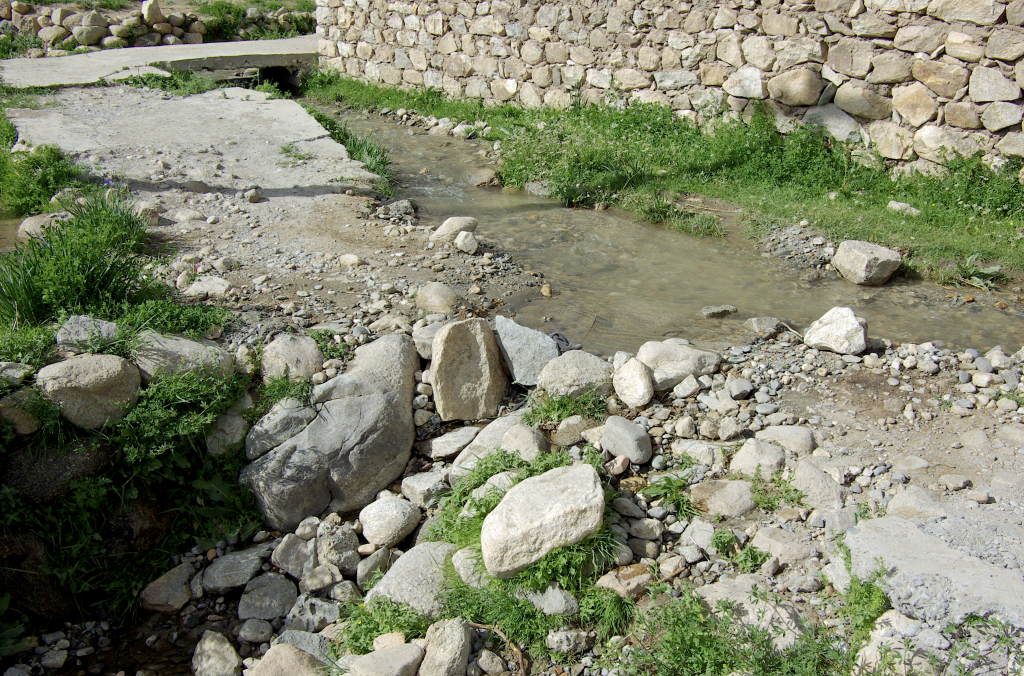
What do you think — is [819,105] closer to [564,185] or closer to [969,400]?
[564,185]

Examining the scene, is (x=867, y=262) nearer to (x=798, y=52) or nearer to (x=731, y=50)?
(x=798, y=52)

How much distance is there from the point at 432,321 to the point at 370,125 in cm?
592

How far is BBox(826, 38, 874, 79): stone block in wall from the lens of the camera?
22.1 feet

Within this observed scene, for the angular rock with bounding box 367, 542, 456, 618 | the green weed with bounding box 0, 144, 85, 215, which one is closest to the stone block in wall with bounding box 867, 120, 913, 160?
the angular rock with bounding box 367, 542, 456, 618

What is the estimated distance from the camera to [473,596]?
317 centimetres

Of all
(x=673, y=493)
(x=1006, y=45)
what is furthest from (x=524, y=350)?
(x=1006, y=45)

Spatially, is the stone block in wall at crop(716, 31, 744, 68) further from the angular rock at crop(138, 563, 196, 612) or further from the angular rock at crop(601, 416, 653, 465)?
the angular rock at crop(138, 563, 196, 612)

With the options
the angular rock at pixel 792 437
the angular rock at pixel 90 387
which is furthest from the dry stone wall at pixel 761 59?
the angular rock at pixel 90 387

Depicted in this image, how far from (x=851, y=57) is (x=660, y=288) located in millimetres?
3263

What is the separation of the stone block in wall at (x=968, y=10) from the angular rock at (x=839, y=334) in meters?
3.48

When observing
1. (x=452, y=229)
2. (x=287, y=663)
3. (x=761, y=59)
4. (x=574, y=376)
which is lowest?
(x=287, y=663)

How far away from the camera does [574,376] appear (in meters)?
4.16

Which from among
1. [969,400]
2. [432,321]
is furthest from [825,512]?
[432,321]

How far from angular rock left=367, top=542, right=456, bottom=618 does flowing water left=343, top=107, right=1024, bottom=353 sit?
5.90 feet
